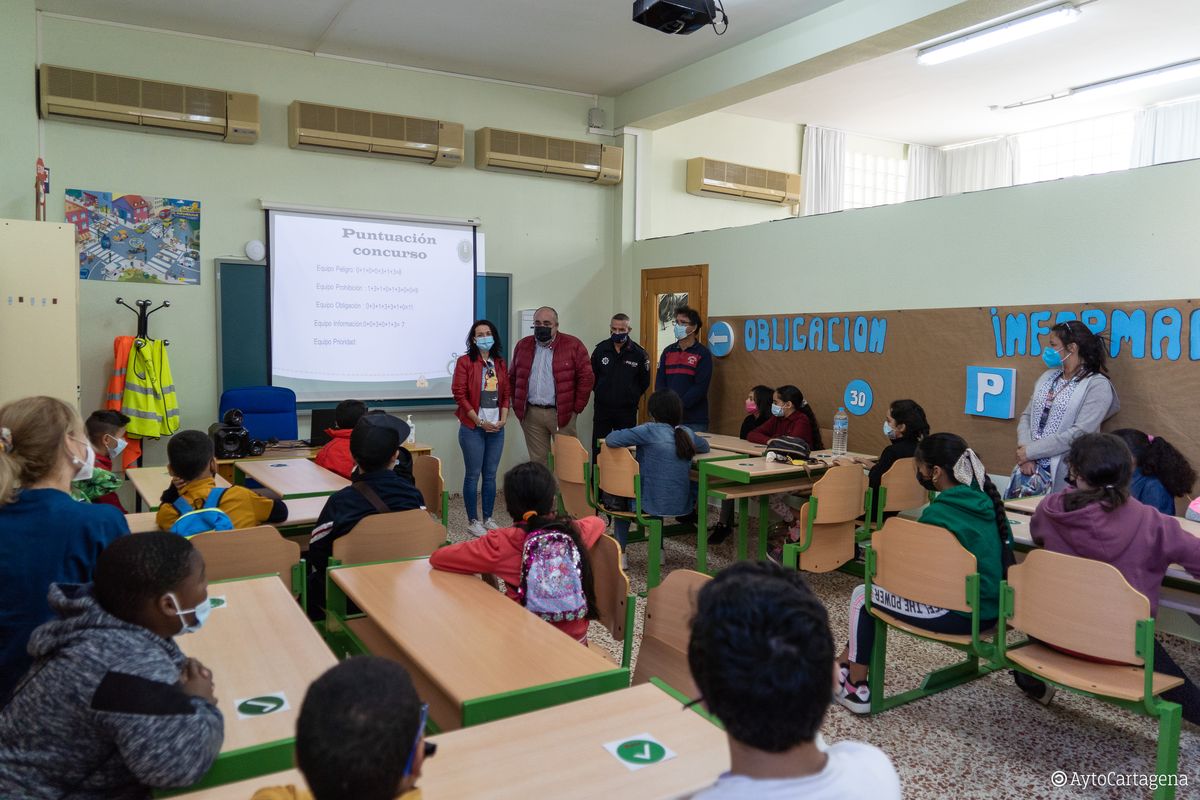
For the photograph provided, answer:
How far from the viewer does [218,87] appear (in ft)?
18.9

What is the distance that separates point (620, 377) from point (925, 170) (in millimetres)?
4956

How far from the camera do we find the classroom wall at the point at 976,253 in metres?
3.93

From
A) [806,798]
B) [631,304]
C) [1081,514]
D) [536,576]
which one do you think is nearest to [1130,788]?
[1081,514]

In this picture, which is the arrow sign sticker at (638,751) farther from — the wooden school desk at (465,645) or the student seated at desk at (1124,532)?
the student seated at desk at (1124,532)

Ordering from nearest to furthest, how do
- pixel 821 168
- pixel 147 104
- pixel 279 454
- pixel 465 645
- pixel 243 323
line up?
pixel 465 645 → pixel 279 454 → pixel 147 104 → pixel 243 323 → pixel 821 168

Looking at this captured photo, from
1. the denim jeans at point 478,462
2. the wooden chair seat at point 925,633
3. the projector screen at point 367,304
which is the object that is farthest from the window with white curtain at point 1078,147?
the wooden chair seat at point 925,633

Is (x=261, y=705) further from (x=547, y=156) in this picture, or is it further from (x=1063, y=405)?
(x=547, y=156)

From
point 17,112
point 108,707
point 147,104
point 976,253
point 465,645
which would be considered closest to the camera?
point 108,707

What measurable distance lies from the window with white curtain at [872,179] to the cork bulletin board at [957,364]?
3156 mm

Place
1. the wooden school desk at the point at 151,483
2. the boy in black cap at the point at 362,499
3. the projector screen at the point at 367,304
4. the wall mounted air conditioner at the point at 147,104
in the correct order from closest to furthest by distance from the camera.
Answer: the boy in black cap at the point at 362,499, the wooden school desk at the point at 151,483, the wall mounted air conditioner at the point at 147,104, the projector screen at the point at 367,304

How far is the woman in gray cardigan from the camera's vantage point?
394 cm

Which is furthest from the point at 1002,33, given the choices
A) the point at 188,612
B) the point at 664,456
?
the point at 188,612

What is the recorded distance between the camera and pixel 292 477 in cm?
407

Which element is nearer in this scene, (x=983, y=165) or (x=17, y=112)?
(x=17, y=112)
